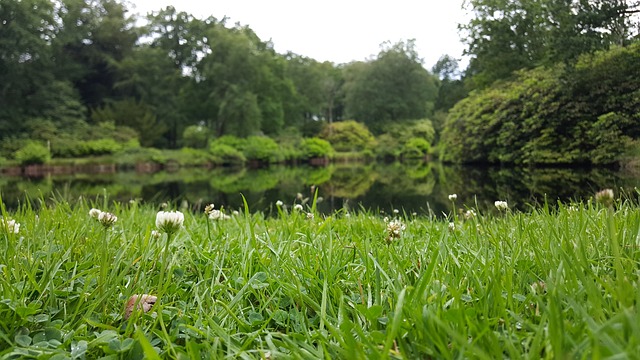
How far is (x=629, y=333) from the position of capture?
1.42 feet

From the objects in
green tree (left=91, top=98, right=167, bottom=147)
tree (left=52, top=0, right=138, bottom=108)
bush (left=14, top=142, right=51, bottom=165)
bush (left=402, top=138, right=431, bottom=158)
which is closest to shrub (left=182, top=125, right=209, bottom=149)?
green tree (left=91, top=98, right=167, bottom=147)

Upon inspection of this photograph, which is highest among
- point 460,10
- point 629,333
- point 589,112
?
point 460,10

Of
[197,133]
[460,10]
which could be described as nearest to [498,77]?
[460,10]

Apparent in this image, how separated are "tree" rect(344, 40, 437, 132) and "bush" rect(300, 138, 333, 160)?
24.1ft

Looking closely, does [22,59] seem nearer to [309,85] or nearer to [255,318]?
[309,85]

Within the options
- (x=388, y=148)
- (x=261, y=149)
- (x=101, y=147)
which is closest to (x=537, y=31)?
(x=261, y=149)

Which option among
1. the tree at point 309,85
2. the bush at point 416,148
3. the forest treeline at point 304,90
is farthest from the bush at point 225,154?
the bush at point 416,148

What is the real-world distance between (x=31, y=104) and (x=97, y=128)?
3.77 m

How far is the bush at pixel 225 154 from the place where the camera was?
22366mm

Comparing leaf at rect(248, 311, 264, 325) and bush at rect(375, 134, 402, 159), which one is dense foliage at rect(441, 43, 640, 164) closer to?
leaf at rect(248, 311, 264, 325)

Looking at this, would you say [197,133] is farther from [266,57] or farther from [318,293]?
[318,293]

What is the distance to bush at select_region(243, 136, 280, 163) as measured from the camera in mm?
23703

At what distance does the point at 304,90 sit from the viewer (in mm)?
32844

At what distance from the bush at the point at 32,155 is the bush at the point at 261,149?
33.3 ft
